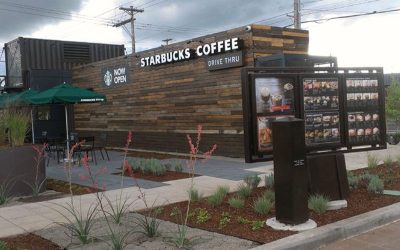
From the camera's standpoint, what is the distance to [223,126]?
566 inches

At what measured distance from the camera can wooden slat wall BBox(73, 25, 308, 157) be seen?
45.3 ft

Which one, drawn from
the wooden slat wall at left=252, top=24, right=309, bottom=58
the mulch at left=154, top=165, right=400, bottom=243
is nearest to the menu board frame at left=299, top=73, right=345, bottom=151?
the mulch at left=154, top=165, right=400, bottom=243

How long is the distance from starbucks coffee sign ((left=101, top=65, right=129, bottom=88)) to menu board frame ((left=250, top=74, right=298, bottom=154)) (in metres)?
12.3

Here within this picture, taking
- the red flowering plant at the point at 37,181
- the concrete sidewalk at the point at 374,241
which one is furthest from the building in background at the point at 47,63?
the concrete sidewalk at the point at 374,241

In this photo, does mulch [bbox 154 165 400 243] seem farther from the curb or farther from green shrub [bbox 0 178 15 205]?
green shrub [bbox 0 178 15 205]

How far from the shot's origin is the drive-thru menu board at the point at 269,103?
6973 mm

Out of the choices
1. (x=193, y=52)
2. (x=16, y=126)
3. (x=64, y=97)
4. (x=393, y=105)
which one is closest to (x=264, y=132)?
(x=16, y=126)

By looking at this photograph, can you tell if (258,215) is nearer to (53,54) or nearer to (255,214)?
(255,214)

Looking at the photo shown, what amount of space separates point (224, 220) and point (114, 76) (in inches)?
553

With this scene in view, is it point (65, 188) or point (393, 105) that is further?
point (393, 105)

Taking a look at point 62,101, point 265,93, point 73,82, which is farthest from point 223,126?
point 73,82

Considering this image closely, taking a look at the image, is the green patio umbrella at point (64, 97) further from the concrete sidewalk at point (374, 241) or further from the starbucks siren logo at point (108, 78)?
the concrete sidewalk at point (374, 241)

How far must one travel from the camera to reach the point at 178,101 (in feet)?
53.3

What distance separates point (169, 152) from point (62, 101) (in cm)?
478
